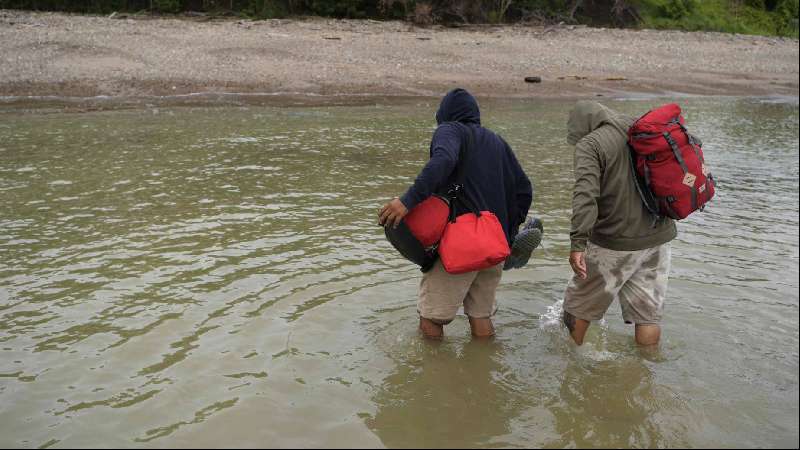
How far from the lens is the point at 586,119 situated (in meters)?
4.95

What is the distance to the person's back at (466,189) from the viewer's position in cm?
473

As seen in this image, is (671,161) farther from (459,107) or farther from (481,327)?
(481,327)

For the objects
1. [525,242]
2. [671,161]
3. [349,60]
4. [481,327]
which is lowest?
[481,327]

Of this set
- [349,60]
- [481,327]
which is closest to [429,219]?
[481,327]

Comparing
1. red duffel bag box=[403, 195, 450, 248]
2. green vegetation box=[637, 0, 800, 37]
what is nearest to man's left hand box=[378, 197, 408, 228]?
red duffel bag box=[403, 195, 450, 248]

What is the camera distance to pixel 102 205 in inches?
376

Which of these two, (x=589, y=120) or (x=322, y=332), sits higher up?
(x=589, y=120)

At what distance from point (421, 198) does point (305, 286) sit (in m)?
2.53

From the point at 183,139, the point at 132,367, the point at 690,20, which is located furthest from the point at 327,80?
the point at 690,20

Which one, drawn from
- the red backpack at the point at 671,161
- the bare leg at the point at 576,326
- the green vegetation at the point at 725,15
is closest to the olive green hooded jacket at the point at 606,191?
the red backpack at the point at 671,161

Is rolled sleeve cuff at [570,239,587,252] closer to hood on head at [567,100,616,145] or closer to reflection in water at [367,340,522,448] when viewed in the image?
hood on head at [567,100,616,145]

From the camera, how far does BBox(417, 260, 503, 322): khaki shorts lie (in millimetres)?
5121

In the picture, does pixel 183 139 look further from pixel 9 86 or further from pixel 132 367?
pixel 132 367

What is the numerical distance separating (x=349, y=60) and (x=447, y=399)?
824 inches
